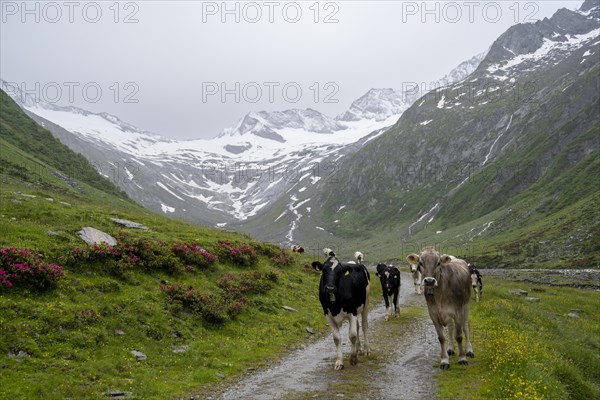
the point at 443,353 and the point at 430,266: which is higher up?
the point at 430,266

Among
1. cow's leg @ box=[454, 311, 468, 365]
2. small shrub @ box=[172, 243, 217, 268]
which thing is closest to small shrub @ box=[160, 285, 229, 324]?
small shrub @ box=[172, 243, 217, 268]

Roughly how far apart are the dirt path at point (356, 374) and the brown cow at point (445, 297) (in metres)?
1.20

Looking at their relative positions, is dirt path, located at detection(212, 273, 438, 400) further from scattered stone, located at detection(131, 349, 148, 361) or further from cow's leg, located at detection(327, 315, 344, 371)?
scattered stone, located at detection(131, 349, 148, 361)

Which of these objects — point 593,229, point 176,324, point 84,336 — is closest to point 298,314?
point 176,324

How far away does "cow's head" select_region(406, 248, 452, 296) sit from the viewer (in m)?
14.1

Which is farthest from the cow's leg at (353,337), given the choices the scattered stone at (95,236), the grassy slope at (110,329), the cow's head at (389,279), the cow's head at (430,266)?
the scattered stone at (95,236)

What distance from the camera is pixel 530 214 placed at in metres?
134

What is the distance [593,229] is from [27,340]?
105m

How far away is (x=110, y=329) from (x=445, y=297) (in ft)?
40.7

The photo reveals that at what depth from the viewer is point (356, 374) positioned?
46.5ft

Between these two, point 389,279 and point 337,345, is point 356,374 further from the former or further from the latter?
point 389,279

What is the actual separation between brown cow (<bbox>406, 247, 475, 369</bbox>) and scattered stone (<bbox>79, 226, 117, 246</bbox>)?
53.8 feet

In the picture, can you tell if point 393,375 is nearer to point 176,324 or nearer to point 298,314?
point 176,324

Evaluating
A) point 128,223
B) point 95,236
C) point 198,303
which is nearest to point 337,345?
Result: point 198,303
